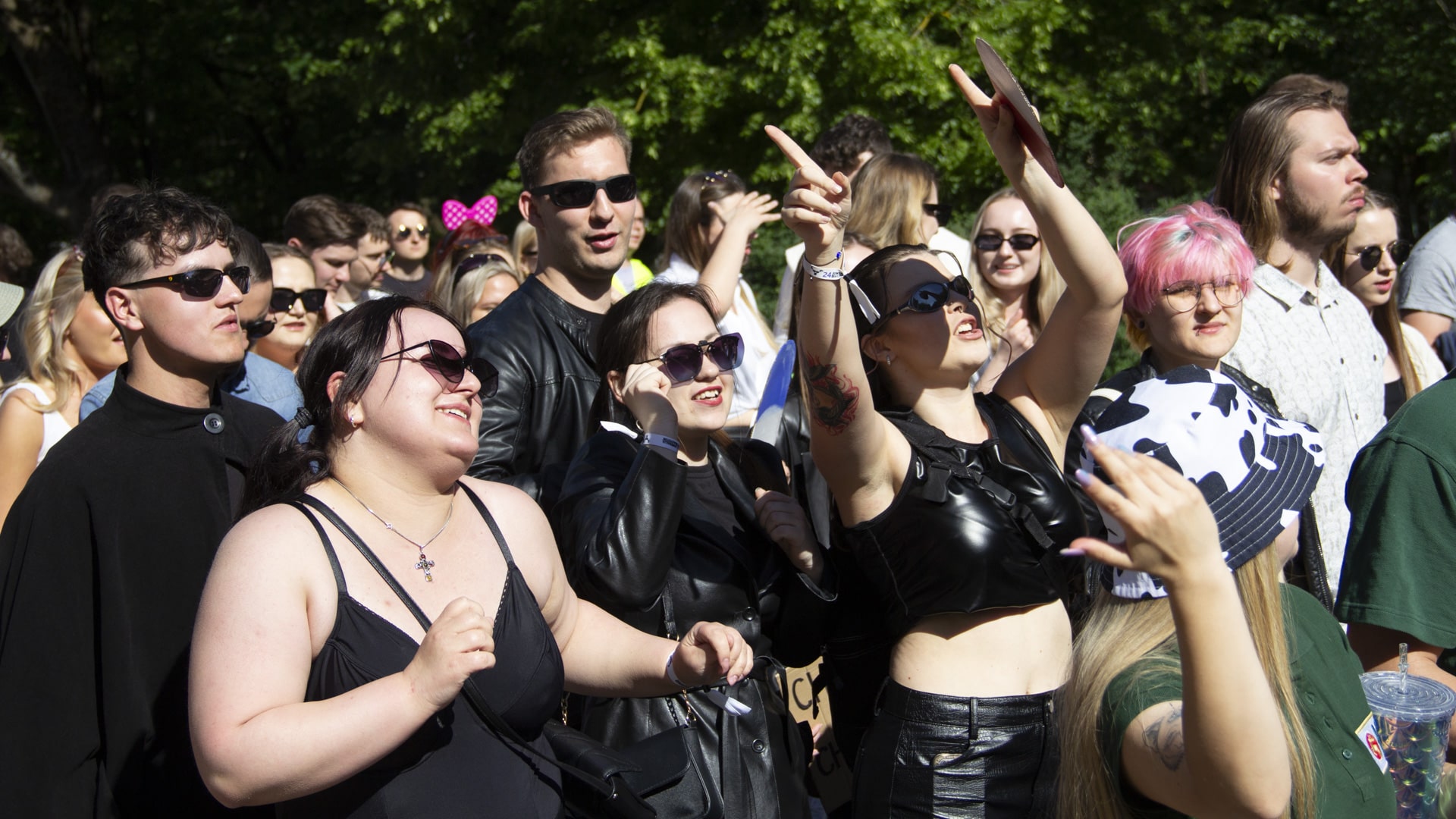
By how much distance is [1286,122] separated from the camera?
4.05m

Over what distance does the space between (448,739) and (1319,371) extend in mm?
3090

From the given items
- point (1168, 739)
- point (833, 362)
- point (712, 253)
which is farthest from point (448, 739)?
point (712, 253)

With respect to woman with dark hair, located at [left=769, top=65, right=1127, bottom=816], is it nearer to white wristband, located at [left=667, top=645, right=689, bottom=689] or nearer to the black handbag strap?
white wristband, located at [left=667, top=645, right=689, bottom=689]

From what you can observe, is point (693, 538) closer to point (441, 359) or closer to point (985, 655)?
point (985, 655)

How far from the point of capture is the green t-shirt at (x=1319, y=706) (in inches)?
76.0

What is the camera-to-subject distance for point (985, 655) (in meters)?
2.79

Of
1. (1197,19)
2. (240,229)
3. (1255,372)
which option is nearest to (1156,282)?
(1255,372)

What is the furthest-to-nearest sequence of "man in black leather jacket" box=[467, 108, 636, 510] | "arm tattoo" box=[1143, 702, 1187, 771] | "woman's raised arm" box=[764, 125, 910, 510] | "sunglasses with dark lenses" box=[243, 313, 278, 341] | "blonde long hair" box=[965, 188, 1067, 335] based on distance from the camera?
"blonde long hair" box=[965, 188, 1067, 335]
"sunglasses with dark lenses" box=[243, 313, 278, 341]
"man in black leather jacket" box=[467, 108, 636, 510]
"woman's raised arm" box=[764, 125, 910, 510]
"arm tattoo" box=[1143, 702, 1187, 771]

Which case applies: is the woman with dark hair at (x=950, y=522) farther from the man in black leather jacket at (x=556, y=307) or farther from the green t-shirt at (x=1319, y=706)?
the man in black leather jacket at (x=556, y=307)

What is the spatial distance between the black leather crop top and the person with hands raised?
1.64 ft

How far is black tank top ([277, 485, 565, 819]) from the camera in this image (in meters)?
2.10

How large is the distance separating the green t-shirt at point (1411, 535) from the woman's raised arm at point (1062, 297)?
0.67 meters

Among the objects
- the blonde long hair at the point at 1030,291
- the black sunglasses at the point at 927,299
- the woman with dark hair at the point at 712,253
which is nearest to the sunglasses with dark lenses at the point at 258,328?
the woman with dark hair at the point at 712,253

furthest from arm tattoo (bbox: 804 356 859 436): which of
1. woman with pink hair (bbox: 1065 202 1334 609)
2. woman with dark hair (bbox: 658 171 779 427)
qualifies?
woman with dark hair (bbox: 658 171 779 427)
